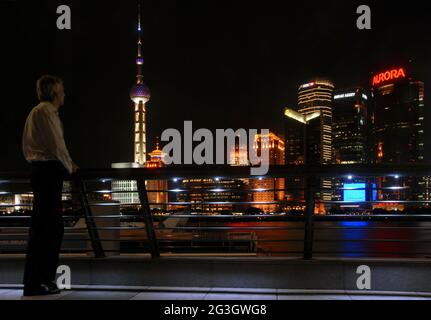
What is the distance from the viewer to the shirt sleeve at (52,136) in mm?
4090

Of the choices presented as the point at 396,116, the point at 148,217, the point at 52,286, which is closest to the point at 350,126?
the point at 396,116

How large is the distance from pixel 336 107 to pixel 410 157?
29063 millimetres

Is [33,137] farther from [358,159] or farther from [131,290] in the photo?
[358,159]

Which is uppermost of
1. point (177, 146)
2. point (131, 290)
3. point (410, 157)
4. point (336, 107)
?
point (336, 107)

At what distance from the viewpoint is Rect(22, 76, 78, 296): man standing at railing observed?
4.17 metres

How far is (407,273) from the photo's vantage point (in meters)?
4.62

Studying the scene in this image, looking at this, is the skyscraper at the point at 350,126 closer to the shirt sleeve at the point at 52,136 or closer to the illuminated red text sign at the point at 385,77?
the illuminated red text sign at the point at 385,77

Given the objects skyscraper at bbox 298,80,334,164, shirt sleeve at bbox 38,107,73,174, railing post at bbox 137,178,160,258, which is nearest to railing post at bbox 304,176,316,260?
railing post at bbox 137,178,160,258

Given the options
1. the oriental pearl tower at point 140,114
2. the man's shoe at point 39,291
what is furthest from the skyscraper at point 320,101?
the man's shoe at point 39,291

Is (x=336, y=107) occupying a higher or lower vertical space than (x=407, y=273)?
higher

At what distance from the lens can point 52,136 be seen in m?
4.09

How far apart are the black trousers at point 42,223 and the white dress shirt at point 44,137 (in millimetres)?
91

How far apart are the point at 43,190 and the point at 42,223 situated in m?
0.29
